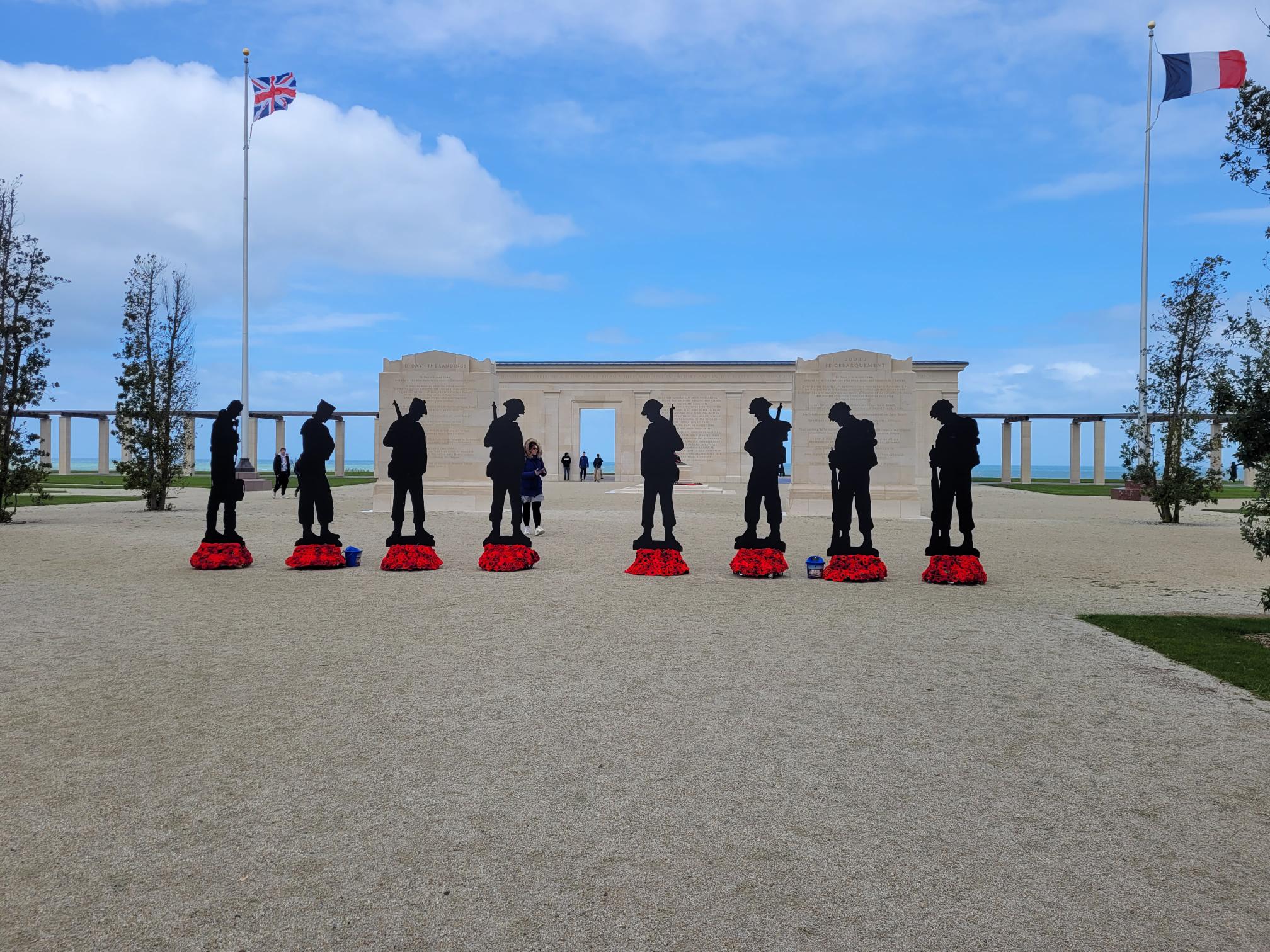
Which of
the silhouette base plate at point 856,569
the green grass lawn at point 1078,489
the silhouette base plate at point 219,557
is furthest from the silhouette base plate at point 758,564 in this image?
the green grass lawn at point 1078,489

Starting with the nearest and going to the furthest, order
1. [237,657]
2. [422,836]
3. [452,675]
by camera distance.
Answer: [422,836] → [452,675] → [237,657]

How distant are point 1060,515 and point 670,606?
60.4 feet

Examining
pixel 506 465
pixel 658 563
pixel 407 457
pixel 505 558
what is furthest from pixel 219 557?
pixel 658 563

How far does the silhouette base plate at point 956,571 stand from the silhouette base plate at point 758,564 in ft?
6.20

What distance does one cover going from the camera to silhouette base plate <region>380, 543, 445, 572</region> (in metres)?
12.1

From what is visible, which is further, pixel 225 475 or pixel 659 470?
pixel 225 475

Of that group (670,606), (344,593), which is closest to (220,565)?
(344,593)

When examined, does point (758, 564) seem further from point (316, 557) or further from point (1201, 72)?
point (1201, 72)

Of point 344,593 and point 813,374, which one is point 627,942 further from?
point 813,374

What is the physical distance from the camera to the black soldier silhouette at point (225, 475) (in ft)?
39.9

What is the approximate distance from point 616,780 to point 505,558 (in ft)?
25.9

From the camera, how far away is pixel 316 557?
12.2 metres

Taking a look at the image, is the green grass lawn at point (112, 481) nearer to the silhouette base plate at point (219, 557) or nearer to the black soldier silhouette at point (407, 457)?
the silhouette base plate at point (219, 557)

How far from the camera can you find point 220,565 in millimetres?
12070
